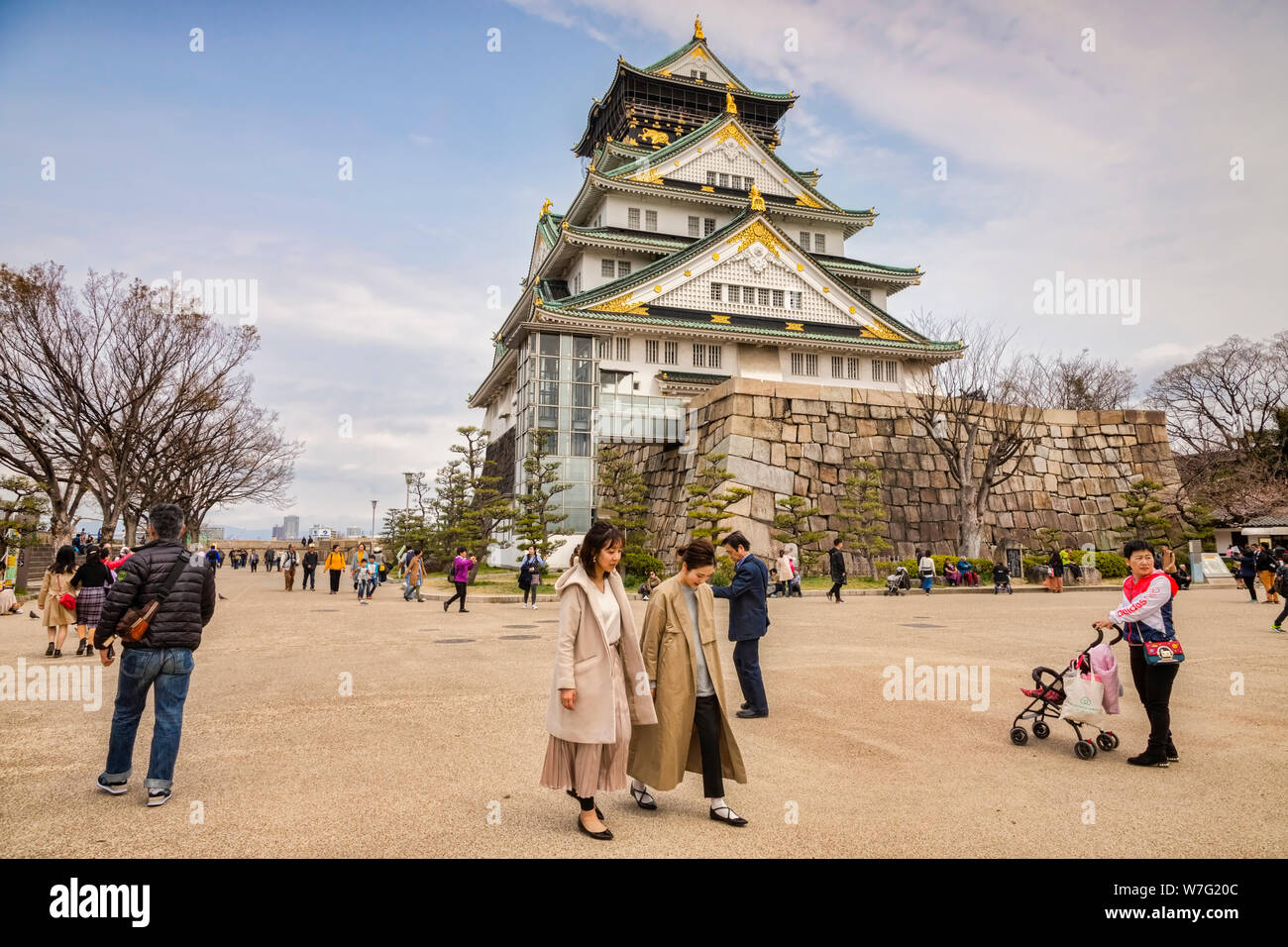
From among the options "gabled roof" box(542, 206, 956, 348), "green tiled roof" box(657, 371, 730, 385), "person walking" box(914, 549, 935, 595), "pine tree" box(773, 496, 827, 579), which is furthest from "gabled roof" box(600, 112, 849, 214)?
"person walking" box(914, 549, 935, 595)

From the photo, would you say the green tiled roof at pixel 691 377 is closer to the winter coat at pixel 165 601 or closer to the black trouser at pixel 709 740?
the winter coat at pixel 165 601

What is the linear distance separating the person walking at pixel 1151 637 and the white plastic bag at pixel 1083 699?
0.94 ft

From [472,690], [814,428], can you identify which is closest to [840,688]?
[472,690]

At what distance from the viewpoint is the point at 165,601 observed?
4.80 metres

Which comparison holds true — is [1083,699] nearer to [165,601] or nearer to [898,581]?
[165,601]

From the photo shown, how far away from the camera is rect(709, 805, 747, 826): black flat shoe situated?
14.3ft

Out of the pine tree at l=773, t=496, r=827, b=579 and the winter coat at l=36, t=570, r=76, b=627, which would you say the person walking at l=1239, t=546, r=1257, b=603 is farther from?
the winter coat at l=36, t=570, r=76, b=627

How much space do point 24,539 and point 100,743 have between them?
87.4 ft

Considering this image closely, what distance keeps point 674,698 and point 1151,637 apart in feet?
12.3

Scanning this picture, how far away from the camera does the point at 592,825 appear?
421 cm

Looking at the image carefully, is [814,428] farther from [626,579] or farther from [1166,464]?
[1166,464]

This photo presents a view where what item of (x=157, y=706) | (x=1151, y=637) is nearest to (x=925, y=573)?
(x=1151, y=637)

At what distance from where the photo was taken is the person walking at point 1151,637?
5492 millimetres

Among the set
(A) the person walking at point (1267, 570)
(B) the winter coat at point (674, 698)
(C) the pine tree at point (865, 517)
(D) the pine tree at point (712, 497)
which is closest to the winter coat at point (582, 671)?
(B) the winter coat at point (674, 698)
